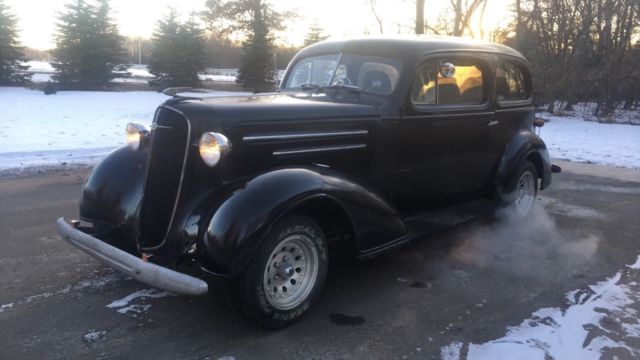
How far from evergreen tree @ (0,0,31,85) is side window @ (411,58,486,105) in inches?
974

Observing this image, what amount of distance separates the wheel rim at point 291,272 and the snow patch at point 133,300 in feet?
3.08

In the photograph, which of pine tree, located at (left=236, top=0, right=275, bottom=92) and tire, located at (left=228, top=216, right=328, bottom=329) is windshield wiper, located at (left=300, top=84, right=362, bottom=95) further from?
pine tree, located at (left=236, top=0, right=275, bottom=92)

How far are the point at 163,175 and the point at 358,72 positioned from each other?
207 centimetres

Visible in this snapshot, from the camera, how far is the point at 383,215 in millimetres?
3885

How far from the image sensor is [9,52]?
24.2 m

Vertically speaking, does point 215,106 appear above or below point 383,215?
→ above

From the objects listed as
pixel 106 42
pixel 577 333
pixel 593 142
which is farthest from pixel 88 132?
pixel 106 42

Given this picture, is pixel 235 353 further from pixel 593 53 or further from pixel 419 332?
pixel 593 53

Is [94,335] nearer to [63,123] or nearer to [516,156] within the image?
[516,156]

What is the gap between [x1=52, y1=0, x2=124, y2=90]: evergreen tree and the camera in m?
24.9

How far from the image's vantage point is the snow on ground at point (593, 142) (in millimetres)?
11602

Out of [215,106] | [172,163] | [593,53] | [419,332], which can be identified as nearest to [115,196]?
[172,163]

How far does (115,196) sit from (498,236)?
3815mm

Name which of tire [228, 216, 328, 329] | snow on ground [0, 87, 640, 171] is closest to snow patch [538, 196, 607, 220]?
tire [228, 216, 328, 329]
